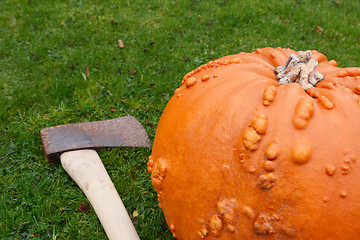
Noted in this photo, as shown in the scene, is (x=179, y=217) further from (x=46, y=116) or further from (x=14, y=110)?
(x=14, y=110)

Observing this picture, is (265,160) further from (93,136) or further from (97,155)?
(93,136)

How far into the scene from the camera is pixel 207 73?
217 centimetres

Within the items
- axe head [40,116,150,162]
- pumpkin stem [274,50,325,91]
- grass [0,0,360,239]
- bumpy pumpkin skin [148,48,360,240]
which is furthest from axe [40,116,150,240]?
pumpkin stem [274,50,325,91]

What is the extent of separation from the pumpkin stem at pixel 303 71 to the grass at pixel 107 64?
1.56 metres

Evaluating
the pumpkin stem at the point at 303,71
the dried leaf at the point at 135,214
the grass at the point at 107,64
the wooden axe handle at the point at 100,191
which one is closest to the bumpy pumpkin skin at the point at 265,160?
the pumpkin stem at the point at 303,71

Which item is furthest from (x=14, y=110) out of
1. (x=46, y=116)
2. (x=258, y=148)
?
(x=258, y=148)

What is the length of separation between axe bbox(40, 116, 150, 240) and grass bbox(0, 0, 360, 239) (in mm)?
Result: 150

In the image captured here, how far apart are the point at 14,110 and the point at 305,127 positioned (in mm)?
3226

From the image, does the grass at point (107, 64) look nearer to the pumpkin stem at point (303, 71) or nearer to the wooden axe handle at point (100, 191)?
the wooden axe handle at point (100, 191)

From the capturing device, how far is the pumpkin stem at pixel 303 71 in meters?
1.90

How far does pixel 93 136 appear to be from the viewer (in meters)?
3.07

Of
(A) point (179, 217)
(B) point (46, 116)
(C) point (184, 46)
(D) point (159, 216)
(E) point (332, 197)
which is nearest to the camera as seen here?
(E) point (332, 197)

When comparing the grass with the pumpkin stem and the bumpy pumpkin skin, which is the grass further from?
the pumpkin stem

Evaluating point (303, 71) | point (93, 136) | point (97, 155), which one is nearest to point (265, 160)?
point (303, 71)
